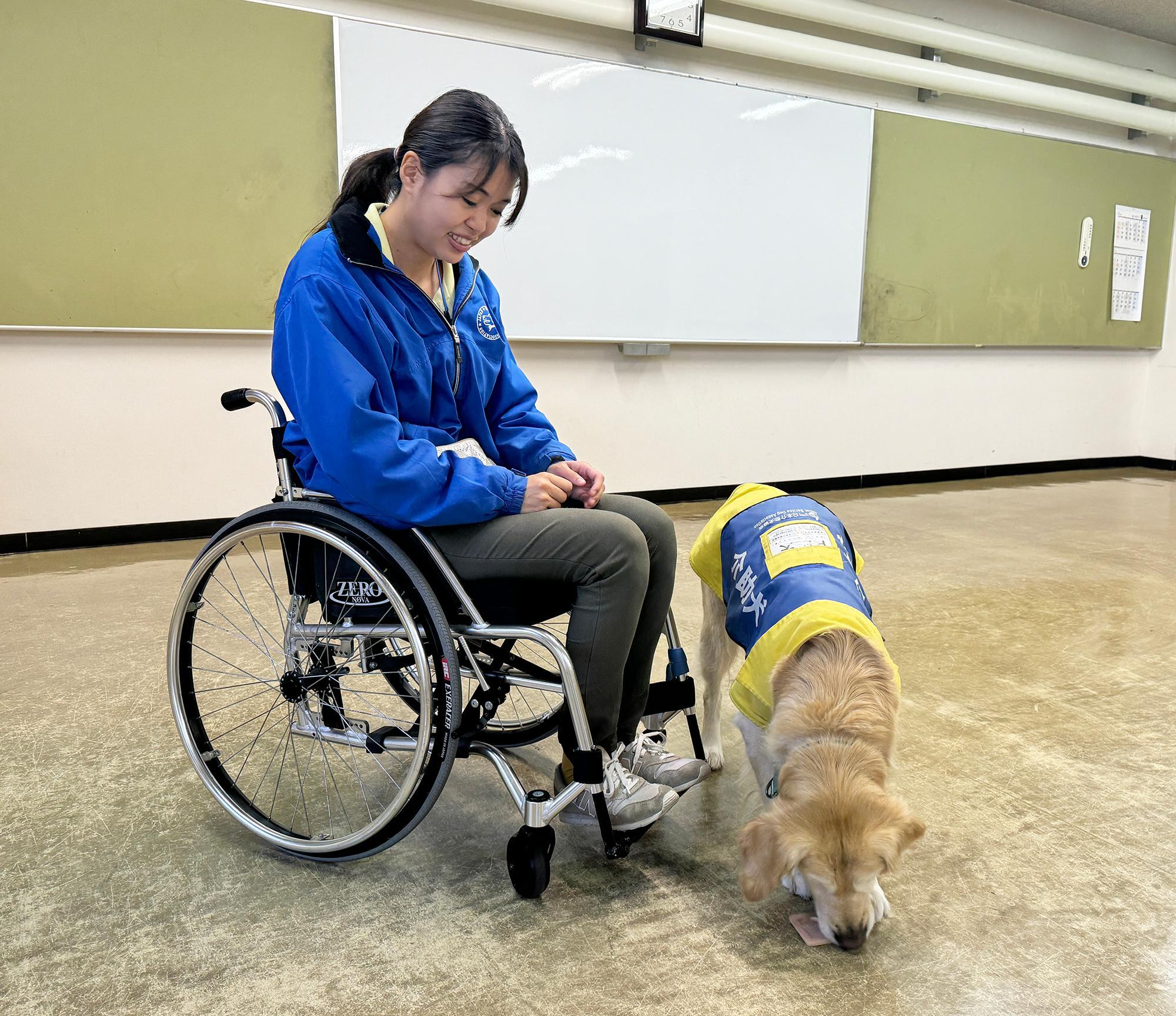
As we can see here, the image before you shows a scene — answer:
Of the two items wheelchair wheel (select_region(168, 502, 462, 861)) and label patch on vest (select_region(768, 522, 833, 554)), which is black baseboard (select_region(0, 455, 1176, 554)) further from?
A: label patch on vest (select_region(768, 522, 833, 554))

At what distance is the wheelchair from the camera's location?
1.29 metres

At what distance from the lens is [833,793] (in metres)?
1.17

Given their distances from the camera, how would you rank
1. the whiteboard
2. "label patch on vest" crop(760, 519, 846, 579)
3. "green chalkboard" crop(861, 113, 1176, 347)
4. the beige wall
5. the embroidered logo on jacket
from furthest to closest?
"green chalkboard" crop(861, 113, 1176, 347) < the whiteboard < the beige wall < the embroidered logo on jacket < "label patch on vest" crop(760, 519, 846, 579)

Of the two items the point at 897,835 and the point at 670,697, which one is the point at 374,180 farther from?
the point at 897,835

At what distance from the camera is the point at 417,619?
4.24ft

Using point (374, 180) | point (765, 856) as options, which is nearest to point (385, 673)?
point (765, 856)

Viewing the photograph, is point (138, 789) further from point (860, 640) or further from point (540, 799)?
point (860, 640)

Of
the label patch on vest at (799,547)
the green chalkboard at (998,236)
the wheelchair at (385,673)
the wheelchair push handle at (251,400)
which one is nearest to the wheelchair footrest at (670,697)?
the wheelchair at (385,673)

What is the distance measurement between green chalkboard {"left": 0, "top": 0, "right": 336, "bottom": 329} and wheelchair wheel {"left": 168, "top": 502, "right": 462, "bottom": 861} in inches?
81.3

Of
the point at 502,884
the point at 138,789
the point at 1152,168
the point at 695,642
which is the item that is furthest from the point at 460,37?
the point at 1152,168

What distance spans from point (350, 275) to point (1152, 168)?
656 cm

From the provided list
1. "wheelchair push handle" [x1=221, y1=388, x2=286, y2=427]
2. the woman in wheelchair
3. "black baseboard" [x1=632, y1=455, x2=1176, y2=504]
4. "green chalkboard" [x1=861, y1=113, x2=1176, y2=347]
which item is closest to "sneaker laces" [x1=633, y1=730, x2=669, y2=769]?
the woman in wheelchair

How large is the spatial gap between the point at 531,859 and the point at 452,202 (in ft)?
3.34

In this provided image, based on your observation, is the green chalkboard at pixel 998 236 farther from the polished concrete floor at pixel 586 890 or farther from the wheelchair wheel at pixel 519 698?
the wheelchair wheel at pixel 519 698
